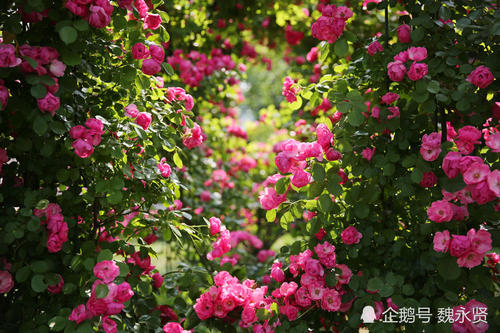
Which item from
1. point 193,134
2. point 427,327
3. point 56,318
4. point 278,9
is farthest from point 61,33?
point 278,9

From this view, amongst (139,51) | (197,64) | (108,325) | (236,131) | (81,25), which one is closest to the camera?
(81,25)

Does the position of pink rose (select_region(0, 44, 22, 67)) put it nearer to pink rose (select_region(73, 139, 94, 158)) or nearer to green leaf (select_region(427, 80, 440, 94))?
pink rose (select_region(73, 139, 94, 158))

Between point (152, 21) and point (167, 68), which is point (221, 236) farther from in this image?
point (152, 21)

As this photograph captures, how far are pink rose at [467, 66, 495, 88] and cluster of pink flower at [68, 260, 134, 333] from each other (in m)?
1.36

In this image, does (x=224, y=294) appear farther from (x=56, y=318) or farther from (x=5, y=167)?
(x=5, y=167)

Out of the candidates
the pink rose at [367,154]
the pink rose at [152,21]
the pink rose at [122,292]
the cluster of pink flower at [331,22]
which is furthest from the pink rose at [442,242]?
the pink rose at [152,21]

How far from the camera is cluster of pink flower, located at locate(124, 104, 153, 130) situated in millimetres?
1692

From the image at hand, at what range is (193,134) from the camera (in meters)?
1.95

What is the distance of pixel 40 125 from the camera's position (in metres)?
1.44

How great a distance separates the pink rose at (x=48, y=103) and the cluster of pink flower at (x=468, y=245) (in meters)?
1.31

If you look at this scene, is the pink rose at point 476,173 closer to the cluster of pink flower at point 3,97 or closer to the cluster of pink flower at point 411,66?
the cluster of pink flower at point 411,66

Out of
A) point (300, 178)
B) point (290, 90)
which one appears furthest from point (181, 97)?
point (300, 178)

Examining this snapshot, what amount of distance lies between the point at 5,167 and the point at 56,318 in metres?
0.59

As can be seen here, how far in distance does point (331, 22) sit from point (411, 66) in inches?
13.8
